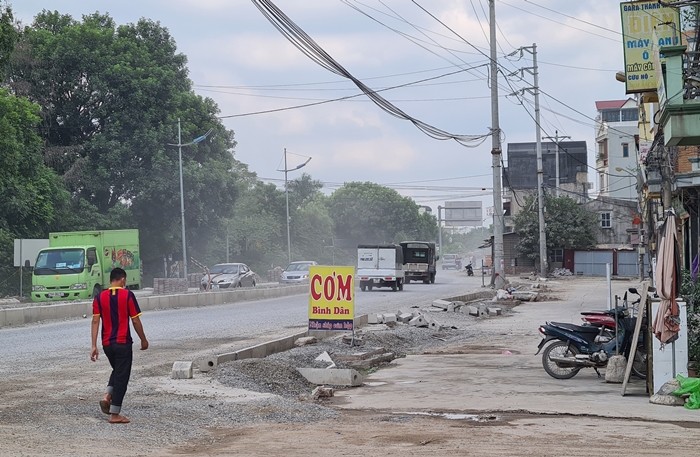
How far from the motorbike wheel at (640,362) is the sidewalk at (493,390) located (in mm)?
139

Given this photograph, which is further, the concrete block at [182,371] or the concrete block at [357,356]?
the concrete block at [357,356]

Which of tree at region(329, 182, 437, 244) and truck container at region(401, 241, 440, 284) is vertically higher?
tree at region(329, 182, 437, 244)

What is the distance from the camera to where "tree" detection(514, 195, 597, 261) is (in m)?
81.1

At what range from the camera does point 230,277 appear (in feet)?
179

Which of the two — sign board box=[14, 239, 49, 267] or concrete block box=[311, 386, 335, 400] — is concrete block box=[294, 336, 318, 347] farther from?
sign board box=[14, 239, 49, 267]

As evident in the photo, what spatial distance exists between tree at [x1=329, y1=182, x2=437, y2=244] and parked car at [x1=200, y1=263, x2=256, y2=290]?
73945mm

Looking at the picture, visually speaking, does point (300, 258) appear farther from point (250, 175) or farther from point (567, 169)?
point (567, 169)

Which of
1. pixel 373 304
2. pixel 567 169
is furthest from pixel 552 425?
pixel 567 169

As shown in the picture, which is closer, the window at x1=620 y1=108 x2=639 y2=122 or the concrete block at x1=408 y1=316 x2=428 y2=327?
the concrete block at x1=408 y1=316 x2=428 y2=327

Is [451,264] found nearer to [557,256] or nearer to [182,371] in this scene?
[557,256]

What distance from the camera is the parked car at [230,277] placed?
54125 millimetres

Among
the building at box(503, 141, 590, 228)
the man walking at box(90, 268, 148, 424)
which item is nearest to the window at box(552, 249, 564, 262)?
Answer: the building at box(503, 141, 590, 228)

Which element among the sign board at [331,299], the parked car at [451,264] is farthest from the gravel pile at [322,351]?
the parked car at [451,264]

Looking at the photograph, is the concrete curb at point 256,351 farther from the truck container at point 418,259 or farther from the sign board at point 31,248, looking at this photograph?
the truck container at point 418,259
